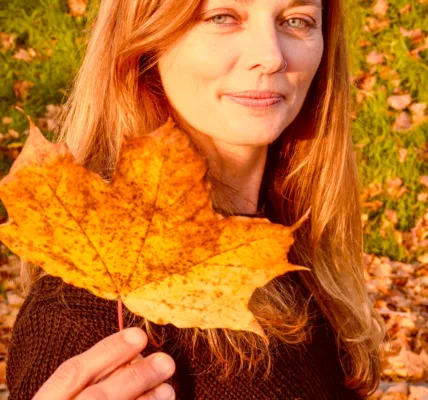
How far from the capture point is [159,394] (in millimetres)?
1001

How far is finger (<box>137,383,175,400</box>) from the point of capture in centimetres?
99

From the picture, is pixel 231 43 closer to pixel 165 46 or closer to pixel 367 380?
pixel 165 46

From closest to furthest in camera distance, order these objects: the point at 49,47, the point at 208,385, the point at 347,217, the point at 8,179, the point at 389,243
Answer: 1. the point at 8,179
2. the point at 208,385
3. the point at 347,217
4. the point at 389,243
5. the point at 49,47

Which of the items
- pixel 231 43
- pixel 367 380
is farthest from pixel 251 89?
pixel 367 380

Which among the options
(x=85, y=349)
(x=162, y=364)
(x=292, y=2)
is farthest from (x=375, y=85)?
(x=162, y=364)

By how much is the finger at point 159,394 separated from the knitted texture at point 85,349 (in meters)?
0.33

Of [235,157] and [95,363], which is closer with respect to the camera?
[95,363]

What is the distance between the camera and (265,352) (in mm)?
1538

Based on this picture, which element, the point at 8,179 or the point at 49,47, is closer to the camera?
the point at 8,179

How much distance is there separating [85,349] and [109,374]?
32 centimetres

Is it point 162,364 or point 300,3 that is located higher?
point 300,3

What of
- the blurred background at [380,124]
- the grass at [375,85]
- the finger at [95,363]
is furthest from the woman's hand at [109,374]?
the grass at [375,85]

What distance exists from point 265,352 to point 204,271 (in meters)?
0.67

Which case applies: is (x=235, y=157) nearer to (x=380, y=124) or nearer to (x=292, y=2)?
(x=292, y=2)
